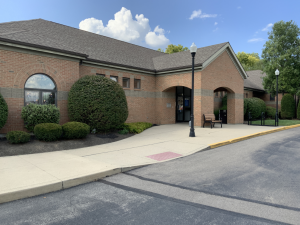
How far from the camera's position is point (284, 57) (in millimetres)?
25797

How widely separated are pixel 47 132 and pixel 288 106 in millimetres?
26859

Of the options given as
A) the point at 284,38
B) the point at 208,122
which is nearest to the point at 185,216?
the point at 208,122

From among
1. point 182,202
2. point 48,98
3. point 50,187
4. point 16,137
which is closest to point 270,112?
point 48,98

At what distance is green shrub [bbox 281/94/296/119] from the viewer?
2650cm

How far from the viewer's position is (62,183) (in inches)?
195

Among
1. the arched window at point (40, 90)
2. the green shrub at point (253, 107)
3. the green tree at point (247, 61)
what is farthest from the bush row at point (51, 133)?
the green tree at point (247, 61)

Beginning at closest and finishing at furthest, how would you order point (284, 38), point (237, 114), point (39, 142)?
point (39, 142), point (237, 114), point (284, 38)

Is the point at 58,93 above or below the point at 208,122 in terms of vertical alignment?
above

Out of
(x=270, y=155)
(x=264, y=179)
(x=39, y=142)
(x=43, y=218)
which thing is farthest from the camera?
(x=39, y=142)

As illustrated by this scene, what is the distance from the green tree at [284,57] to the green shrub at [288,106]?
717 mm

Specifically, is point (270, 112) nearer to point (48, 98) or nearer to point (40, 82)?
point (48, 98)

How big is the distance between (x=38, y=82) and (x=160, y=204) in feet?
32.7

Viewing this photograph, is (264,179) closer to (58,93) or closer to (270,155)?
(270,155)

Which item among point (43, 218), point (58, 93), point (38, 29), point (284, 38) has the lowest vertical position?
point (43, 218)
